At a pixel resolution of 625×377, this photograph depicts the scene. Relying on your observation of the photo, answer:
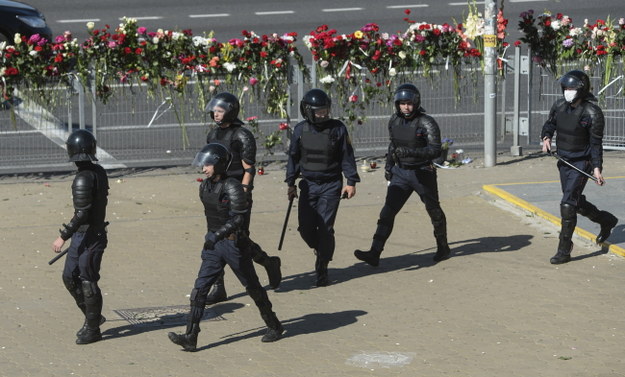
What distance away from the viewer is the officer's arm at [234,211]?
28.5 feet

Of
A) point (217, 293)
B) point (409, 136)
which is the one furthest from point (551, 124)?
point (217, 293)

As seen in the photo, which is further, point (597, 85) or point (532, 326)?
point (597, 85)

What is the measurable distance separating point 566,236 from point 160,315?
394cm

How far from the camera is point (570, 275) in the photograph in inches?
427

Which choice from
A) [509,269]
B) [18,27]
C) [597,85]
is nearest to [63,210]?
[509,269]

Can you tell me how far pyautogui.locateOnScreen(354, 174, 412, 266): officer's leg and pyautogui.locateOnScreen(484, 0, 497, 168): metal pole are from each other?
17.6 ft

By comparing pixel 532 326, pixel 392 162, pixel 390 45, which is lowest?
pixel 532 326

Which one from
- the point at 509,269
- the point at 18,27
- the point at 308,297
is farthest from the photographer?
the point at 18,27

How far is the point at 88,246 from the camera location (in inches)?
362

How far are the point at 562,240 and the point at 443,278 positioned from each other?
4.10 ft

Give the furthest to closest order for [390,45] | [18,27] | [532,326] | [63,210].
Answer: [18,27]
[390,45]
[63,210]
[532,326]

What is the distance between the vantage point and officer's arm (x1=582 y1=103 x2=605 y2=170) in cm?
1116

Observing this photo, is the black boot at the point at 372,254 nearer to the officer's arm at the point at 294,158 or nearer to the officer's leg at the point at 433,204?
the officer's leg at the point at 433,204

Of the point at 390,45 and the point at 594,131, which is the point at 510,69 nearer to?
the point at 390,45
